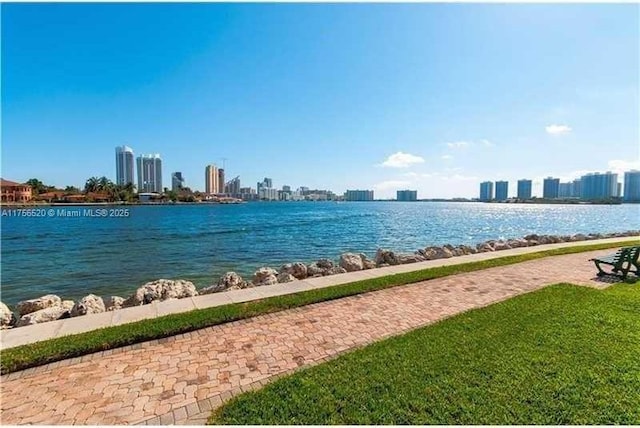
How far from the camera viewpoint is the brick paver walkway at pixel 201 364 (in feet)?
11.7

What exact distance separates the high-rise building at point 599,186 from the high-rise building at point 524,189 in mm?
27798

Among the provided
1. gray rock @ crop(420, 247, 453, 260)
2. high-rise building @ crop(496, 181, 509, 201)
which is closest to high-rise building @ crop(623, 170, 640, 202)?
high-rise building @ crop(496, 181, 509, 201)

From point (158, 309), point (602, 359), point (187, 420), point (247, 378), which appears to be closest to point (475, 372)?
point (602, 359)

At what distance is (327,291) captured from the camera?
7789 millimetres

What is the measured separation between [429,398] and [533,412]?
1.00m

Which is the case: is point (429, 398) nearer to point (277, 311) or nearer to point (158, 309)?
point (277, 311)

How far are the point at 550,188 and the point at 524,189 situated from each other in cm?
1226

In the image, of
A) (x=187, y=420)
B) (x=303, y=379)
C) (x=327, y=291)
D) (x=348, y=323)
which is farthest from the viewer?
(x=327, y=291)

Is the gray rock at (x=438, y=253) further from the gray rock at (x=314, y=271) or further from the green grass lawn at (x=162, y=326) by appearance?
the green grass lawn at (x=162, y=326)

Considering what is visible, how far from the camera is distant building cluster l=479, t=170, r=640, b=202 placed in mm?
134038

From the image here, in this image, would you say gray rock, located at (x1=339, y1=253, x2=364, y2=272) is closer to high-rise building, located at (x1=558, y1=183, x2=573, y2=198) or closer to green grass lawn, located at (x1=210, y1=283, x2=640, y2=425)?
green grass lawn, located at (x1=210, y1=283, x2=640, y2=425)

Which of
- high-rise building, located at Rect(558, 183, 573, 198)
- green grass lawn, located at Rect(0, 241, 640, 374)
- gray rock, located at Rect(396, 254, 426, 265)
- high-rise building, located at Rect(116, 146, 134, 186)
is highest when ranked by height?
high-rise building, located at Rect(116, 146, 134, 186)

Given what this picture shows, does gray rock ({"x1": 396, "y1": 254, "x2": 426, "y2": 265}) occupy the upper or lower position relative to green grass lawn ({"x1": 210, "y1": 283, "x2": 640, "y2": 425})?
lower

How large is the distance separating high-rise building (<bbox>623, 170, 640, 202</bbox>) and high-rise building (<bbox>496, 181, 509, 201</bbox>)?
5564 centimetres
